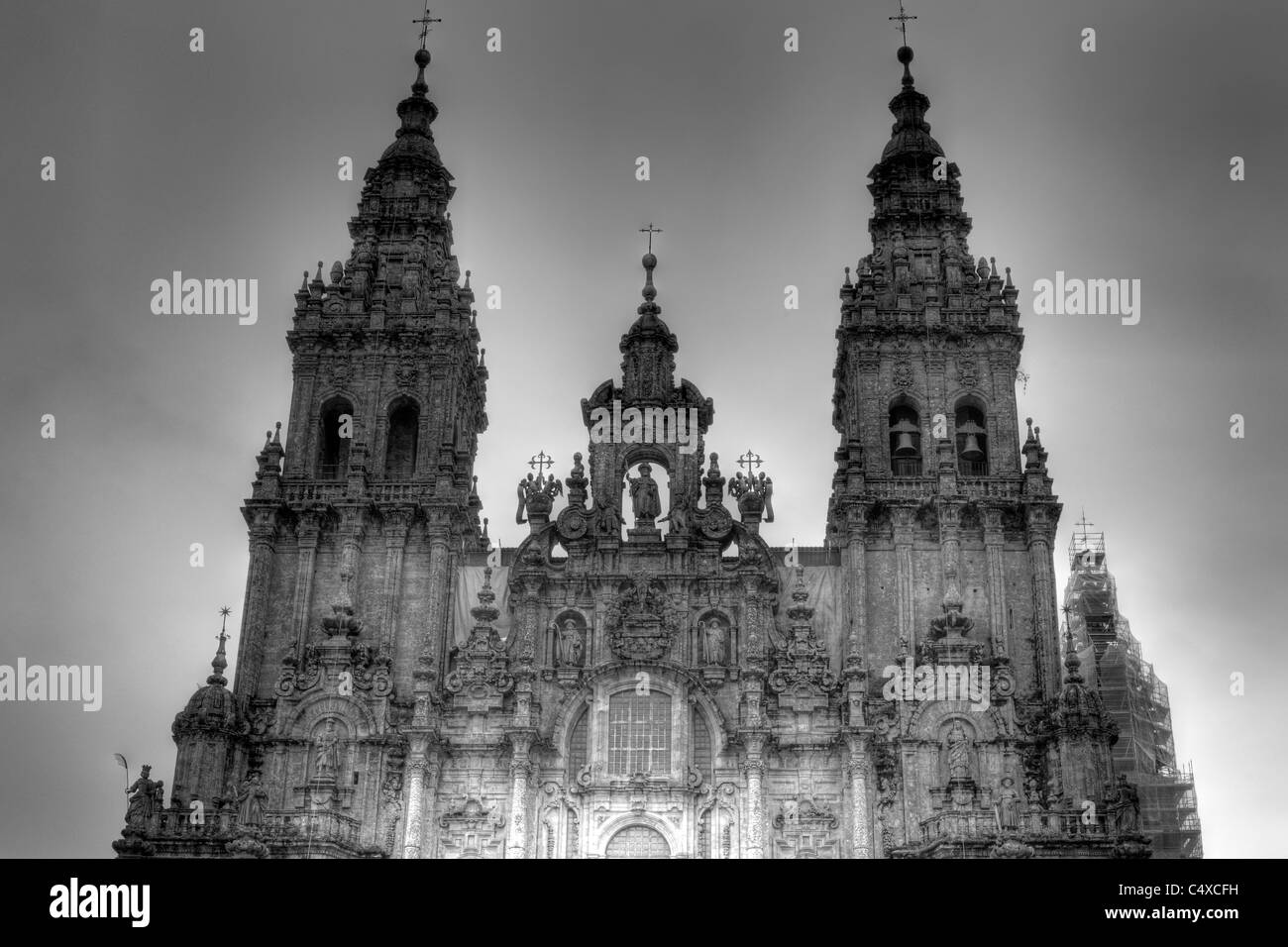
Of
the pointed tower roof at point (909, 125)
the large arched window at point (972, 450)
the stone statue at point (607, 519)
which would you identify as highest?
the pointed tower roof at point (909, 125)

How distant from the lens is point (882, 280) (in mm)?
55281

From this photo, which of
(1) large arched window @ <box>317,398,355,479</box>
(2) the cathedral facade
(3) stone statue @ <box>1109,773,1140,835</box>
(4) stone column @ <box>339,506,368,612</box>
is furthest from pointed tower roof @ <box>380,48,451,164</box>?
(3) stone statue @ <box>1109,773,1140,835</box>

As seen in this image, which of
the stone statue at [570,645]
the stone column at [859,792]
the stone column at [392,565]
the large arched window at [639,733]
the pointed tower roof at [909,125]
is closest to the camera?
the stone column at [859,792]

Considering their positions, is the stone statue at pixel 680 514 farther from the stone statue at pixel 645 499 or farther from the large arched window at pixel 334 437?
the large arched window at pixel 334 437

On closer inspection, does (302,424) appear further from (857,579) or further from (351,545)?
(857,579)

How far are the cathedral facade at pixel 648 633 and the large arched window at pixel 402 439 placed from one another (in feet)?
0.37

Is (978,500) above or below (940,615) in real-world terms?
above

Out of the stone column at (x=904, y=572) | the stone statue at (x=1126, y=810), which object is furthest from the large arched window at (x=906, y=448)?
the stone statue at (x=1126, y=810)

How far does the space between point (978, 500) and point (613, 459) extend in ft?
39.1

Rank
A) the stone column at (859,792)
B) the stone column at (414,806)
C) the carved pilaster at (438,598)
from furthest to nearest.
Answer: the carved pilaster at (438,598)
the stone column at (414,806)
the stone column at (859,792)

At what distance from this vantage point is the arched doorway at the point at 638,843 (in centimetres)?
4550
